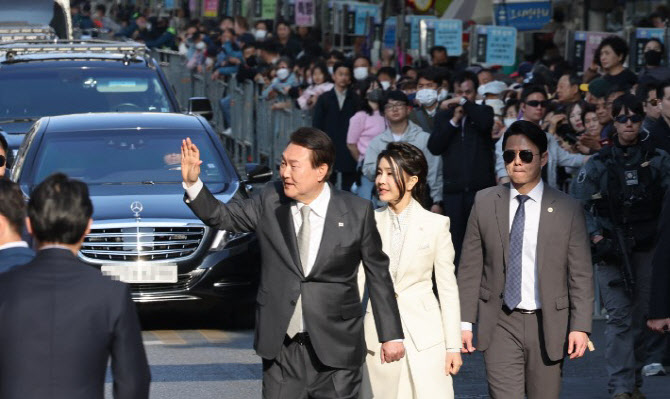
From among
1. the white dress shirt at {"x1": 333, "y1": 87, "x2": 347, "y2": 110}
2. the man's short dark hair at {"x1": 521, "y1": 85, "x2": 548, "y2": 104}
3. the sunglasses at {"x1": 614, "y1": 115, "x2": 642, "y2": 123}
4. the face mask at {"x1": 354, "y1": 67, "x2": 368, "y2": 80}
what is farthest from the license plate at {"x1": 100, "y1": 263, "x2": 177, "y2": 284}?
the face mask at {"x1": 354, "y1": 67, "x2": 368, "y2": 80}


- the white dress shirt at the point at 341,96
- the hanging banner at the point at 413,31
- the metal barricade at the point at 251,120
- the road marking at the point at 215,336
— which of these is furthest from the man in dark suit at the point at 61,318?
the hanging banner at the point at 413,31

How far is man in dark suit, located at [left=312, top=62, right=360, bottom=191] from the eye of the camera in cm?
1670

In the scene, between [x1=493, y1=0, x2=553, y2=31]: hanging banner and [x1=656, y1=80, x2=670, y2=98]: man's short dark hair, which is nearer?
[x1=656, y1=80, x2=670, y2=98]: man's short dark hair

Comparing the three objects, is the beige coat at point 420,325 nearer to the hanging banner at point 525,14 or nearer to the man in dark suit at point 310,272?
the man in dark suit at point 310,272

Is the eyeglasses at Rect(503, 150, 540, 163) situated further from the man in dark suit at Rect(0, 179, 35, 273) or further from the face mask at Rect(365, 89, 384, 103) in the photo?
the face mask at Rect(365, 89, 384, 103)

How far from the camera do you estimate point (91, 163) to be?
39.4 feet

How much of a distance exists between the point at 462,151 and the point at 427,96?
152 cm

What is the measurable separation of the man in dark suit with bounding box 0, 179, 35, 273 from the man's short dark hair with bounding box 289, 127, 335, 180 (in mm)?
1654

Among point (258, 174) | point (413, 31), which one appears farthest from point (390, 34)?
point (258, 174)

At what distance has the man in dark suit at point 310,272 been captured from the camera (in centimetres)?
650

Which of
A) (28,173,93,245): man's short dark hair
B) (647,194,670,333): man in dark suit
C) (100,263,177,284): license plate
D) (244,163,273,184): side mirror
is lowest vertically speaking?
(100,263,177,284): license plate

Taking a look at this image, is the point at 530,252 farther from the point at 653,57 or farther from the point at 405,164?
the point at 653,57

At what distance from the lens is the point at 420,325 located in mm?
7117

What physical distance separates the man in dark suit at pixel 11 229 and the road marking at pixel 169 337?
224 inches
